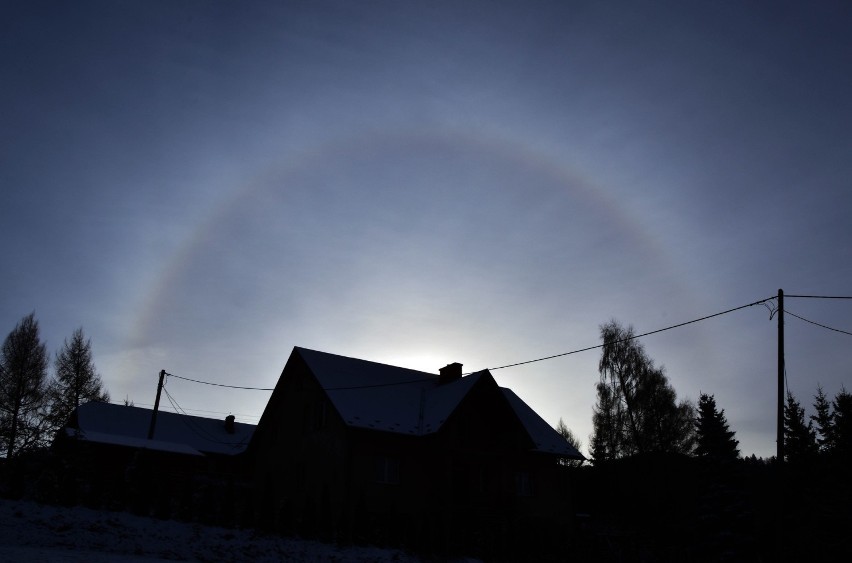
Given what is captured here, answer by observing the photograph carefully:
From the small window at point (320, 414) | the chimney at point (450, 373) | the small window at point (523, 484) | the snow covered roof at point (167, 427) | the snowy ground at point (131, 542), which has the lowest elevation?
the snowy ground at point (131, 542)

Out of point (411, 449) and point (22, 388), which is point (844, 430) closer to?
Answer: point (411, 449)

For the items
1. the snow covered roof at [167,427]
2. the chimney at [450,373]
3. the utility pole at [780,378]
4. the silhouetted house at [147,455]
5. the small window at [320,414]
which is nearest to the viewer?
the silhouetted house at [147,455]

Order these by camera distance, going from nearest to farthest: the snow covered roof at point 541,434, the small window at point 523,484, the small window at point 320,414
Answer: the small window at point 320,414 → the small window at point 523,484 → the snow covered roof at point 541,434

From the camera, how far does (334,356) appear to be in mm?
39500

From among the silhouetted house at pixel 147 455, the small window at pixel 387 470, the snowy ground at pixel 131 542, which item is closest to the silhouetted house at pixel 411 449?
the small window at pixel 387 470

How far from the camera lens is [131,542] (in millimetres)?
16172

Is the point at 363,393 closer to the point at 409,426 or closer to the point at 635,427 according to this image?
the point at 409,426

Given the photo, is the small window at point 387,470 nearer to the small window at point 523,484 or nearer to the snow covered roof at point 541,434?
the small window at point 523,484

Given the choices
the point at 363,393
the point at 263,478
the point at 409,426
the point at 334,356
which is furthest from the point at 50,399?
the point at 409,426

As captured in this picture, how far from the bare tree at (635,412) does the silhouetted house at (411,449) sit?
12.0 meters

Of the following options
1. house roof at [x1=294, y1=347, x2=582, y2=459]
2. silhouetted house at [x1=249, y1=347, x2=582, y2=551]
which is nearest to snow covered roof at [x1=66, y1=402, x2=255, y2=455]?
silhouetted house at [x1=249, y1=347, x2=582, y2=551]

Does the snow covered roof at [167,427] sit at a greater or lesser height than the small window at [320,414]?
lesser

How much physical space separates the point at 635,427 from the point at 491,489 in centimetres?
1890

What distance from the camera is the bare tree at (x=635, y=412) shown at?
4894 centimetres
